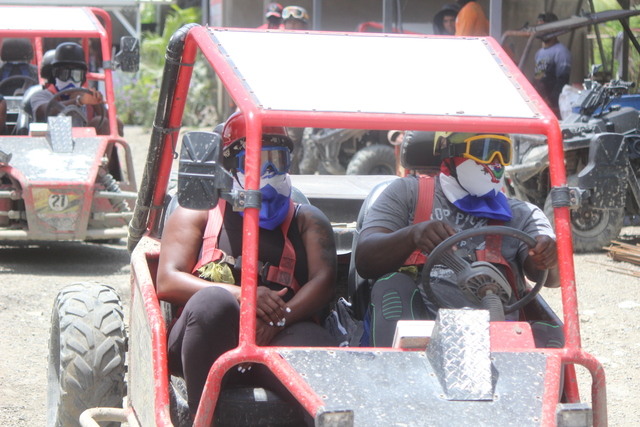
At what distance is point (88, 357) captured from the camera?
3.54 meters

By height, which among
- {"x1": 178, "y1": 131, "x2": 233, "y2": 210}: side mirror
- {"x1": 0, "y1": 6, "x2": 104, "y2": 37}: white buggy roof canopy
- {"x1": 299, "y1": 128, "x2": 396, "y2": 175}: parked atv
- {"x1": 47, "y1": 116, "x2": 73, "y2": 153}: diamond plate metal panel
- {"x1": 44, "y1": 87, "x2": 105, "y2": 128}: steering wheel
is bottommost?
{"x1": 299, "y1": 128, "x2": 396, "y2": 175}: parked atv

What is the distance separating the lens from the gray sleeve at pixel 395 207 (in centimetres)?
347

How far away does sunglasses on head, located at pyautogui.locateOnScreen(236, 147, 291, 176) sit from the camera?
3186mm

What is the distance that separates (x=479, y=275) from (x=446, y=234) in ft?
0.60

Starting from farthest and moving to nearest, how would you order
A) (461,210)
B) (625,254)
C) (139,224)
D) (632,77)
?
(632,77) < (625,254) < (139,224) < (461,210)

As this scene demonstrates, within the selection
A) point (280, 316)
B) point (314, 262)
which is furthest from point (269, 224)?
point (280, 316)

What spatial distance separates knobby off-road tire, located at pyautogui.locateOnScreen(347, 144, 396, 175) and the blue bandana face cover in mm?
7450

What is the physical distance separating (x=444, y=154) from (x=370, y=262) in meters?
0.51

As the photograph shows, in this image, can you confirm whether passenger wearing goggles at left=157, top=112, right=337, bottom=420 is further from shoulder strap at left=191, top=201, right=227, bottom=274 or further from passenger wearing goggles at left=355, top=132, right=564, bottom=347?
passenger wearing goggles at left=355, top=132, right=564, bottom=347

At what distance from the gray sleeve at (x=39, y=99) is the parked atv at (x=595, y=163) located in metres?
4.42

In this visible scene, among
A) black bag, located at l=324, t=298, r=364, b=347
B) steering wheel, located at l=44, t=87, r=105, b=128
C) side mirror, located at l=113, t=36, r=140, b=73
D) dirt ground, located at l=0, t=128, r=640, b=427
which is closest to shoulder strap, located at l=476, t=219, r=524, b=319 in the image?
black bag, located at l=324, t=298, r=364, b=347

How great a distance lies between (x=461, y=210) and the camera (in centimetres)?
353

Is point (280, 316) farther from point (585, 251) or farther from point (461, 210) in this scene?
point (585, 251)

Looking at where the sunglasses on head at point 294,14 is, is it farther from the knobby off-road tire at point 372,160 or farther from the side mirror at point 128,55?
the side mirror at point 128,55
